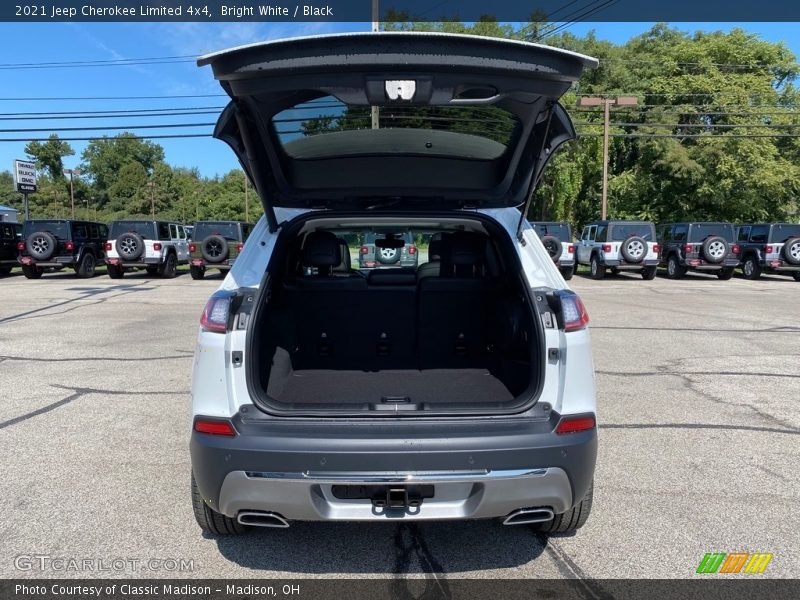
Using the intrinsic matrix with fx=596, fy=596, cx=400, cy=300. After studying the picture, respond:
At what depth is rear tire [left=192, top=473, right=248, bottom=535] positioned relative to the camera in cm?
284

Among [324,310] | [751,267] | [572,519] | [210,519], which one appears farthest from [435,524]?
[751,267]

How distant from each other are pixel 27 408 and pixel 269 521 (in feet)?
12.7

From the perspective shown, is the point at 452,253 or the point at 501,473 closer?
the point at 501,473

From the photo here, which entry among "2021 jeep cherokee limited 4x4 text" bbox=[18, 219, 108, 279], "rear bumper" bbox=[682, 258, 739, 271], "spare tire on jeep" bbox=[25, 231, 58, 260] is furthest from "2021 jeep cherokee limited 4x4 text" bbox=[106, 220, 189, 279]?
"rear bumper" bbox=[682, 258, 739, 271]

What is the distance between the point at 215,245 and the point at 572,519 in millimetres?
17343

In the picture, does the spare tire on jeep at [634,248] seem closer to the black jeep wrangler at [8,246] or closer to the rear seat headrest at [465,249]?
the rear seat headrest at [465,249]

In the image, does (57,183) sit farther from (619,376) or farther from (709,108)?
(619,376)

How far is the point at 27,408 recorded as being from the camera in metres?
5.26

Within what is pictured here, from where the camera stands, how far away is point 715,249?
769 inches

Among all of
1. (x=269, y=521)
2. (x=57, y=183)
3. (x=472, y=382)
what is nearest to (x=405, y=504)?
(x=269, y=521)

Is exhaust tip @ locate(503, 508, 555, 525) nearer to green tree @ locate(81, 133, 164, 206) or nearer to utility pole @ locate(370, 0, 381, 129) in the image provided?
utility pole @ locate(370, 0, 381, 129)

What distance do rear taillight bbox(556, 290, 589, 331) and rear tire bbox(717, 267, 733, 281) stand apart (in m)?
20.4

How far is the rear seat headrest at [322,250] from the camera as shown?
391 centimetres

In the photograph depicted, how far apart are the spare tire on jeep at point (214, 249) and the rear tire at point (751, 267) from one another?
17743mm
